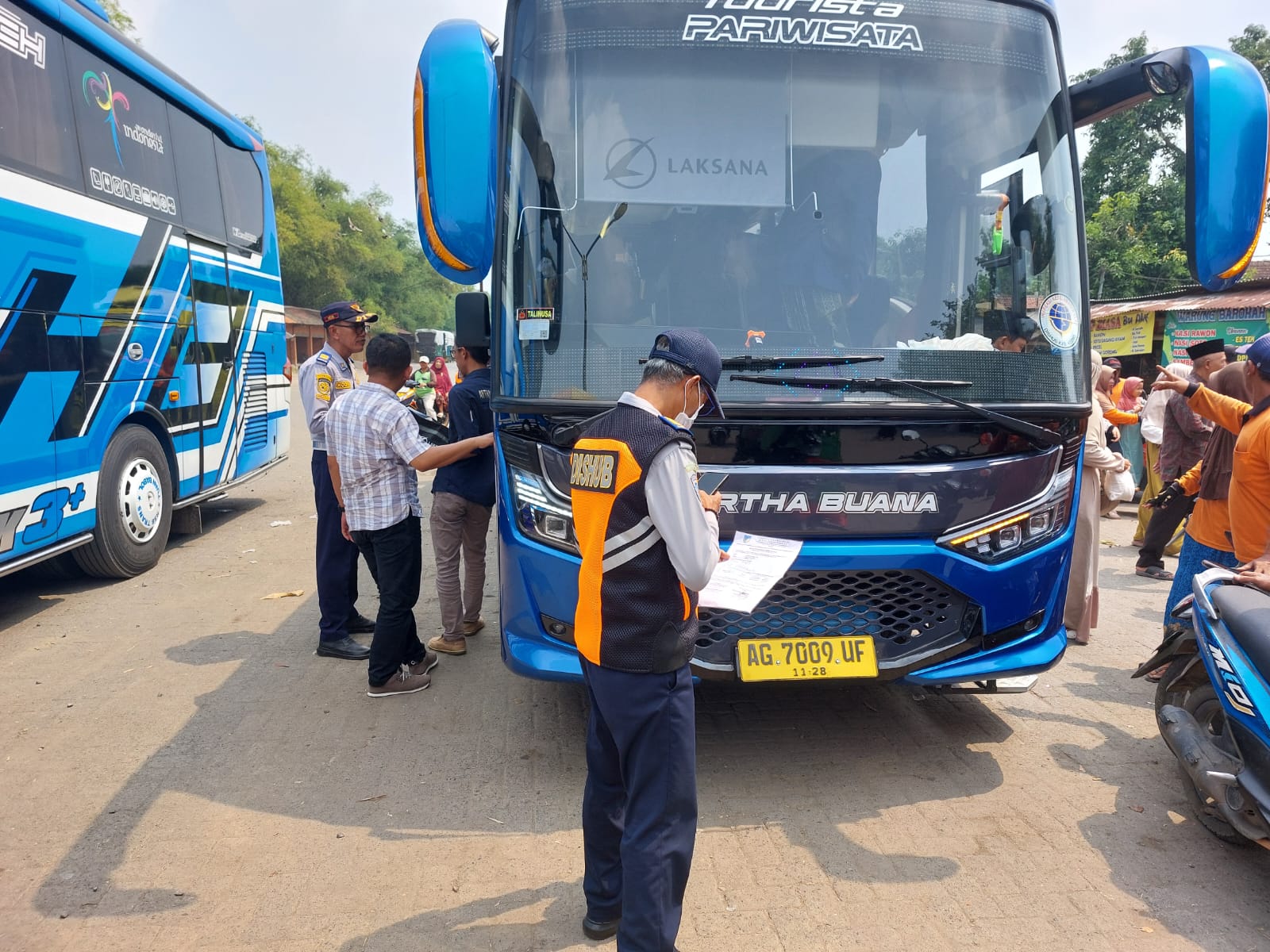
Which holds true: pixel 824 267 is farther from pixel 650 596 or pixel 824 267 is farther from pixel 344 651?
pixel 344 651

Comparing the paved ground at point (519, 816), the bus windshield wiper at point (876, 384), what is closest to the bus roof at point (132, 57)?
the paved ground at point (519, 816)

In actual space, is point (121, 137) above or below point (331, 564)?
above

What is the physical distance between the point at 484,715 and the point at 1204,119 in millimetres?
3970

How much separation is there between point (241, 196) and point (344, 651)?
5800 millimetres

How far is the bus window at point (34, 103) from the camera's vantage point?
540 cm

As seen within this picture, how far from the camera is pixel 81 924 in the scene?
2.84 m

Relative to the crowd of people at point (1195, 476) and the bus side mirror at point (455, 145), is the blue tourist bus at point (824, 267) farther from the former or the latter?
the crowd of people at point (1195, 476)

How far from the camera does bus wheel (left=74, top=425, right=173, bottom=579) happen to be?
664 cm

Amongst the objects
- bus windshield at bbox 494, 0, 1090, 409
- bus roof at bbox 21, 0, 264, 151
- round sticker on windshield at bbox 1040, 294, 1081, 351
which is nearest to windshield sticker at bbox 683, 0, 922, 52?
bus windshield at bbox 494, 0, 1090, 409

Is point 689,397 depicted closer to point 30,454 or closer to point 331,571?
point 331,571

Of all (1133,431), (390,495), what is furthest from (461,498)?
(1133,431)

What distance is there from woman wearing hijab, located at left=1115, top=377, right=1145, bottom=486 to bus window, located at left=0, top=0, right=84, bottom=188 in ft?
34.4

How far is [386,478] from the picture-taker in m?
4.49

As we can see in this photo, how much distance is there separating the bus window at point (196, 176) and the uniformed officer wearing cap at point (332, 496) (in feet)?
11.0
